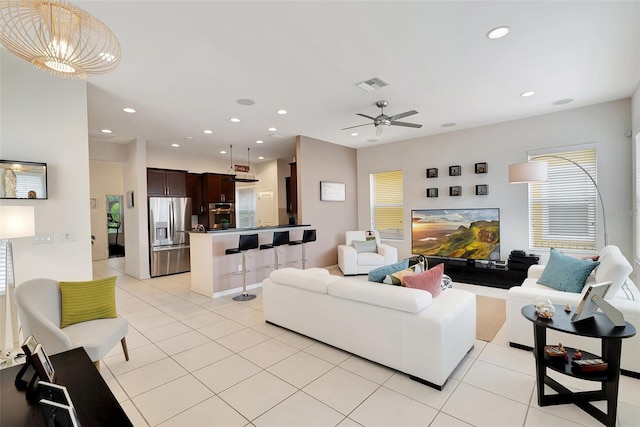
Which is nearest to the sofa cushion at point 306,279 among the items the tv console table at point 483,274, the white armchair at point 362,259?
the white armchair at point 362,259

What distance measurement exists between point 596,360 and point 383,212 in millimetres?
5573

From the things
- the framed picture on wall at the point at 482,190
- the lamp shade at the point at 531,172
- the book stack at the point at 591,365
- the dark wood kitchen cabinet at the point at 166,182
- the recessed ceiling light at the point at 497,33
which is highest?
the recessed ceiling light at the point at 497,33

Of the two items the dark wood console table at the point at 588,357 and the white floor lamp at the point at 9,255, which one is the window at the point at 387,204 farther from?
the white floor lamp at the point at 9,255

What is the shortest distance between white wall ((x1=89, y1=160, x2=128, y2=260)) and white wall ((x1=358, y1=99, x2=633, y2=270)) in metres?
8.11

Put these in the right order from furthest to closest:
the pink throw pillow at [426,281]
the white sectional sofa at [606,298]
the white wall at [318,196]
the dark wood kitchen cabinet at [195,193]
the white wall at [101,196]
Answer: the white wall at [101,196], the dark wood kitchen cabinet at [195,193], the white wall at [318,196], the pink throw pillow at [426,281], the white sectional sofa at [606,298]

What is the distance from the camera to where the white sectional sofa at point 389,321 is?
232cm

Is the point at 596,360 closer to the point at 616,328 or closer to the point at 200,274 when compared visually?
the point at 616,328

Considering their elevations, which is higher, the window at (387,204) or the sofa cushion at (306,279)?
the window at (387,204)

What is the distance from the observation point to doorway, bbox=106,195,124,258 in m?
9.79

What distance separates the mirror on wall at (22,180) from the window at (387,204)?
629 centimetres

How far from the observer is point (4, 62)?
2963 mm

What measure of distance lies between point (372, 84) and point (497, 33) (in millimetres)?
1402

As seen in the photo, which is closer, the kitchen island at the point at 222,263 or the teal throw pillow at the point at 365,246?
the kitchen island at the point at 222,263

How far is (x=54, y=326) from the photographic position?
219cm
